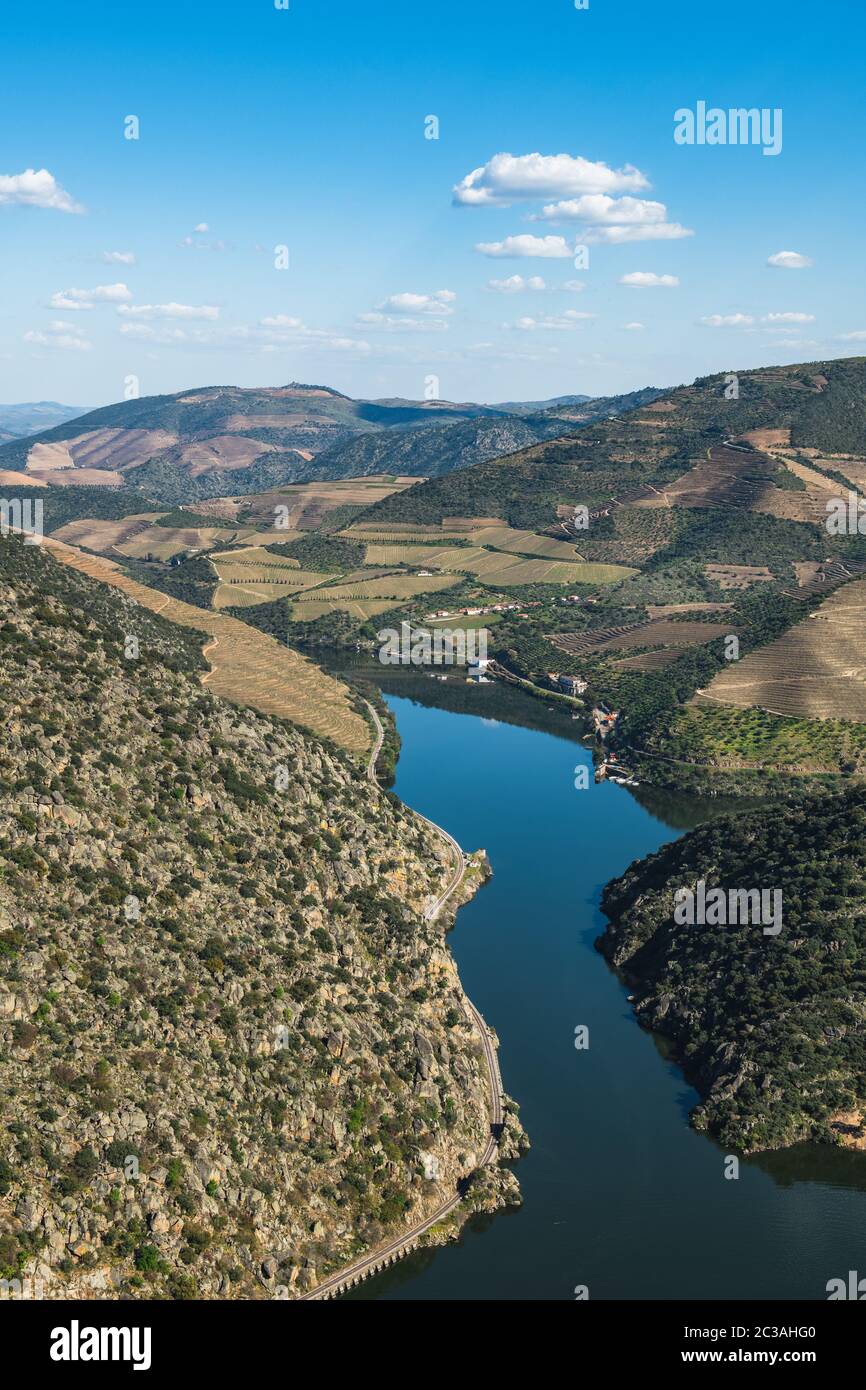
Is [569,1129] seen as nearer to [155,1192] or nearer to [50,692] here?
[155,1192]

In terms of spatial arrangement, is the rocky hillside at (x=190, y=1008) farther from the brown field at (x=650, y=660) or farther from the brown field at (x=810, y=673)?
the brown field at (x=650, y=660)

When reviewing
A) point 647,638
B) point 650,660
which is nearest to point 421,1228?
point 650,660

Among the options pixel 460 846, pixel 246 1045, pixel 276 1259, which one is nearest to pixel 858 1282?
pixel 276 1259

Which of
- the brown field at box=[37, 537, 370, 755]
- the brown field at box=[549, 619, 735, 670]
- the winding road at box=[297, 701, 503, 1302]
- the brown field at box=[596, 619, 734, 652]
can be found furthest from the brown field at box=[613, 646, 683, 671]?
the winding road at box=[297, 701, 503, 1302]

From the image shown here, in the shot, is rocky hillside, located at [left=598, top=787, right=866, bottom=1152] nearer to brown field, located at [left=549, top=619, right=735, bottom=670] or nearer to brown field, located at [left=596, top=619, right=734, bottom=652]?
brown field, located at [left=596, top=619, right=734, bottom=652]

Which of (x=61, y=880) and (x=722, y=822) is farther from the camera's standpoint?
(x=722, y=822)

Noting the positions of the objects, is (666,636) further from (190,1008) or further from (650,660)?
(190,1008)
